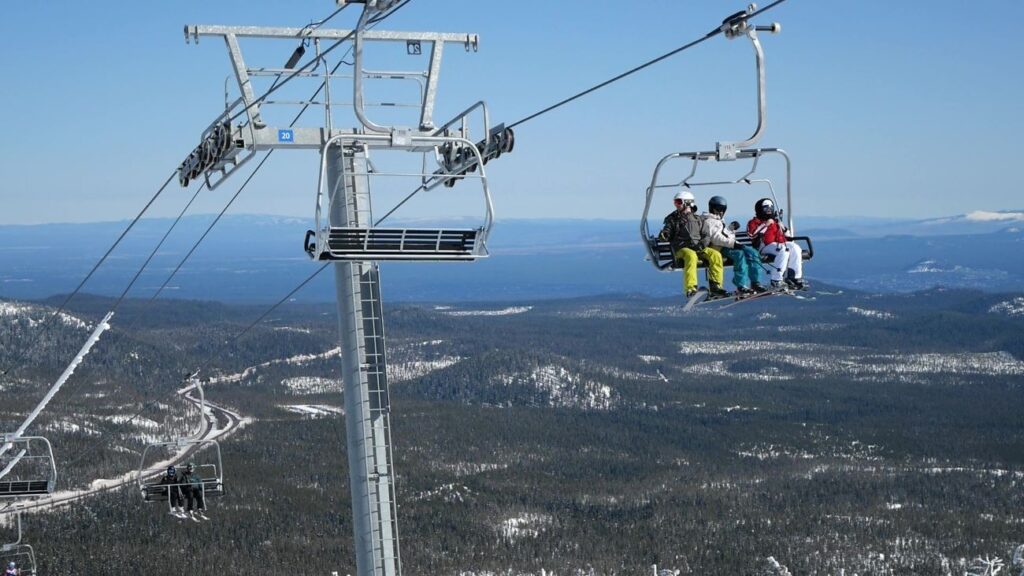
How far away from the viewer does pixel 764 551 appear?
391 feet

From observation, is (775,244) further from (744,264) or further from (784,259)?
(744,264)

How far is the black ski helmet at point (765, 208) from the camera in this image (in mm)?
18781

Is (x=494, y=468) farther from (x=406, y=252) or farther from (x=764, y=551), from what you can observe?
(x=406, y=252)

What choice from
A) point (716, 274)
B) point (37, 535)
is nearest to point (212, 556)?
point (37, 535)

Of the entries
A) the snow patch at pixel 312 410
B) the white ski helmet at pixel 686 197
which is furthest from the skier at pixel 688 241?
the snow patch at pixel 312 410

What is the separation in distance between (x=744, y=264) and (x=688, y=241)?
1110 millimetres

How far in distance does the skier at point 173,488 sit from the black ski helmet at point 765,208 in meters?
16.4

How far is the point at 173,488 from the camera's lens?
30.7m

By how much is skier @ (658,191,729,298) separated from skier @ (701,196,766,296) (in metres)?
0.14

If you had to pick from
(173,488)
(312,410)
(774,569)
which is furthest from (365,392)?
(312,410)

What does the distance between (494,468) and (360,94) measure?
144758mm

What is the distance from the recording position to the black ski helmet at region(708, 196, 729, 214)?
60.3 feet

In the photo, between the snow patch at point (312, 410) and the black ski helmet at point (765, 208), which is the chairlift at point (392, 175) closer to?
the black ski helmet at point (765, 208)

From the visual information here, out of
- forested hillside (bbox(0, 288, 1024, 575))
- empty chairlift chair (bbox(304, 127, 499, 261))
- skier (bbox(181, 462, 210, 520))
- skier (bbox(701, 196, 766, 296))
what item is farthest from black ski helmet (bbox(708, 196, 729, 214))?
forested hillside (bbox(0, 288, 1024, 575))
